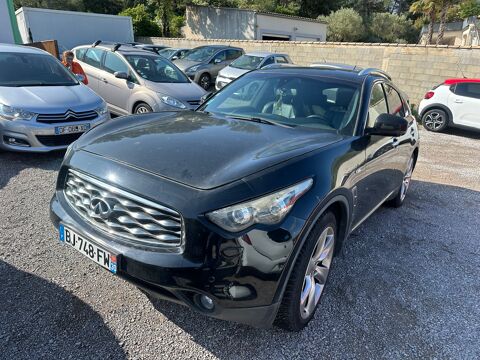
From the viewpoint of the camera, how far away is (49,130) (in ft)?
16.7

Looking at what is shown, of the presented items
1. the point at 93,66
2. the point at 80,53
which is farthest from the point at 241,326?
the point at 80,53

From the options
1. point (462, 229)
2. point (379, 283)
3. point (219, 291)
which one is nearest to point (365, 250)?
point (379, 283)

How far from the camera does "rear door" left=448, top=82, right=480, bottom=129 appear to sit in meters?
9.65

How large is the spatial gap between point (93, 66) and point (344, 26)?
91.0ft

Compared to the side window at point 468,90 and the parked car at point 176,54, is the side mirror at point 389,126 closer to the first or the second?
the side window at point 468,90

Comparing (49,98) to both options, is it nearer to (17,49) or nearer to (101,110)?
(101,110)

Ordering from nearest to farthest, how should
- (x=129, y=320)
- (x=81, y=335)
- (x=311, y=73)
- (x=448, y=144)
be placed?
(x=81, y=335) < (x=129, y=320) < (x=311, y=73) < (x=448, y=144)

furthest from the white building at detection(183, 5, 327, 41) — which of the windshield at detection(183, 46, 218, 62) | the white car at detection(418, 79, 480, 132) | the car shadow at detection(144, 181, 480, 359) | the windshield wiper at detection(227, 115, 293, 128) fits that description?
the windshield wiper at detection(227, 115, 293, 128)

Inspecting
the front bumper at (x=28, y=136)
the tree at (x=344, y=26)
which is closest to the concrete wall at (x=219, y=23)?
the tree at (x=344, y=26)

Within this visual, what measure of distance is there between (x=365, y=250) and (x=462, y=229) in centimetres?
154

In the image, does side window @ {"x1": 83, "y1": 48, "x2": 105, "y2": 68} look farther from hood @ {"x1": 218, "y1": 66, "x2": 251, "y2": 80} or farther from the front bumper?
hood @ {"x1": 218, "y1": 66, "x2": 251, "y2": 80}

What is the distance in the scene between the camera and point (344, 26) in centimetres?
3081

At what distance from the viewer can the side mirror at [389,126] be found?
2.89 metres

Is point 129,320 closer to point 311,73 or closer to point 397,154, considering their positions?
point 311,73
